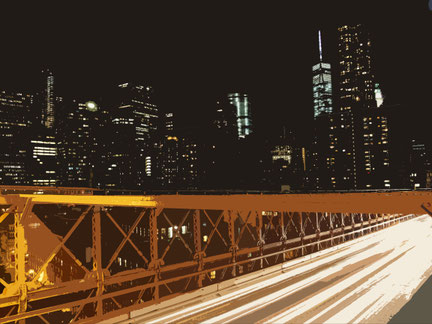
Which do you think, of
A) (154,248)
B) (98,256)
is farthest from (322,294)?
(98,256)

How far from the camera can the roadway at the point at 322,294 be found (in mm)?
10984

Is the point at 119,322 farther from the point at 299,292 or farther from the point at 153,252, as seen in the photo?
the point at 299,292

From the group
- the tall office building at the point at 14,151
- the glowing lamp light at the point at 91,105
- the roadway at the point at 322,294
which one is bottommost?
the roadway at the point at 322,294

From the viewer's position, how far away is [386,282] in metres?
14.8

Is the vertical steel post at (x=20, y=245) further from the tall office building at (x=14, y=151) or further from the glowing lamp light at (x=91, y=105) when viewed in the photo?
the tall office building at (x=14, y=151)

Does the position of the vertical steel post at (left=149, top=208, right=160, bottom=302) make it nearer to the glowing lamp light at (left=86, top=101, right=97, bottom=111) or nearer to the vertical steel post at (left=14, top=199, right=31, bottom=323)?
the vertical steel post at (left=14, top=199, right=31, bottom=323)

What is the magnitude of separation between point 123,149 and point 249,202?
577 ft

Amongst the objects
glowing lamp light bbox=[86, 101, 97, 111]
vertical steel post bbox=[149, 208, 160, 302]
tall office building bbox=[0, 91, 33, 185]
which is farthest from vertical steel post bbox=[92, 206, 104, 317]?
tall office building bbox=[0, 91, 33, 185]

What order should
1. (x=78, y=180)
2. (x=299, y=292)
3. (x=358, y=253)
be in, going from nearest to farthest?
(x=299, y=292), (x=358, y=253), (x=78, y=180)

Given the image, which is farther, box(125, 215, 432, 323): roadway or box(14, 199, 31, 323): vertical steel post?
box(125, 215, 432, 323): roadway

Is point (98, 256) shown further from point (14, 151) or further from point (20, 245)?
point (14, 151)

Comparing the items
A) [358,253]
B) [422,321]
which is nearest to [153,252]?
[422,321]

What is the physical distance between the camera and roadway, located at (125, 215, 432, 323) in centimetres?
1098

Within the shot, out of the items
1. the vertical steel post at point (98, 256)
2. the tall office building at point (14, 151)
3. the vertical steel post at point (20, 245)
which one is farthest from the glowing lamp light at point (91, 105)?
the tall office building at point (14, 151)
